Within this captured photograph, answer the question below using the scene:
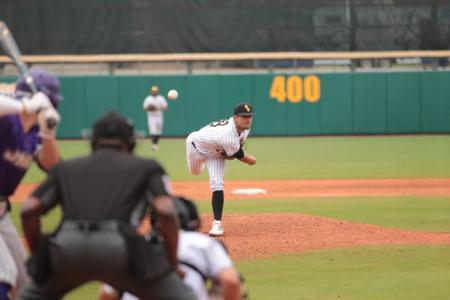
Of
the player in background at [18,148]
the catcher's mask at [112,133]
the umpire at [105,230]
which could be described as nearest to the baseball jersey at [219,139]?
the player in background at [18,148]

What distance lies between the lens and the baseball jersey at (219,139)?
40.6ft

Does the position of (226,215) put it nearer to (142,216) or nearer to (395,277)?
(395,277)

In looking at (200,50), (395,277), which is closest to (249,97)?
(200,50)

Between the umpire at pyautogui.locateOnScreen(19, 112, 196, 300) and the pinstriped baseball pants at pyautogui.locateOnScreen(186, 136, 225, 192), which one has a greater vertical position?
the umpire at pyautogui.locateOnScreen(19, 112, 196, 300)

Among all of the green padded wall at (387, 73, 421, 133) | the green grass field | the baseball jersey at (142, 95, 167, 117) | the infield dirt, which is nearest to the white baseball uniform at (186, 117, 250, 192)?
the infield dirt

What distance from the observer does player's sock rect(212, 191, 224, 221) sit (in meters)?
12.3

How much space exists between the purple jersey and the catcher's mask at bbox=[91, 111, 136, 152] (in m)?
1.11

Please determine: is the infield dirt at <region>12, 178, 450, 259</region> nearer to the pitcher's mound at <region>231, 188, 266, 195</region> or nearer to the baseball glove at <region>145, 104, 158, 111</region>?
the pitcher's mound at <region>231, 188, 266, 195</region>

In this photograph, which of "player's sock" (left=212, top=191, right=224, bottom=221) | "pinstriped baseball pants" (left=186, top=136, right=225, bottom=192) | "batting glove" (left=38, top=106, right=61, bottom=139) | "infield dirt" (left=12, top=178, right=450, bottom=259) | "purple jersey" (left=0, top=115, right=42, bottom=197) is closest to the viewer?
"batting glove" (left=38, top=106, right=61, bottom=139)

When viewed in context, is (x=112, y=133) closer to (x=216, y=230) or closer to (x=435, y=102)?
(x=216, y=230)

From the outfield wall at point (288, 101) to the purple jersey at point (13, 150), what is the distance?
25.0 m

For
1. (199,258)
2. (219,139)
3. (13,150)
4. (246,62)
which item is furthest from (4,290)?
(246,62)

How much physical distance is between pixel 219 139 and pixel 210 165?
0.44m

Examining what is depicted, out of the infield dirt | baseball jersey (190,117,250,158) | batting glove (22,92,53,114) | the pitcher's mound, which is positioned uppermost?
batting glove (22,92,53,114)
